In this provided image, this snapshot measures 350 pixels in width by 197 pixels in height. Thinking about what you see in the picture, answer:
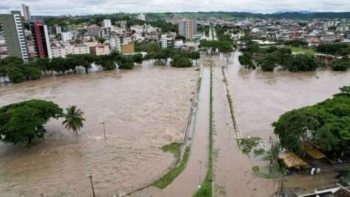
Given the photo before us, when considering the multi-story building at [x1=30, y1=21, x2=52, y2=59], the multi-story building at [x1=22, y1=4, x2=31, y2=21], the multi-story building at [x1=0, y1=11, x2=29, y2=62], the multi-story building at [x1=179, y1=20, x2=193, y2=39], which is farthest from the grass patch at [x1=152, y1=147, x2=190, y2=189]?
the multi-story building at [x1=22, y1=4, x2=31, y2=21]

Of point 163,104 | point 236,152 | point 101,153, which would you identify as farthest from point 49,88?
point 236,152

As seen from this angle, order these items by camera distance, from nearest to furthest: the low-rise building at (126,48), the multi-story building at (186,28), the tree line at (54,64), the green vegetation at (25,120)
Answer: the green vegetation at (25,120)
the tree line at (54,64)
the low-rise building at (126,48)
the multi-story building at (186,28)

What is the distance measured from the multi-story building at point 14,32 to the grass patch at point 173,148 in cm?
5001

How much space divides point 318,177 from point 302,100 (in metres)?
16.6

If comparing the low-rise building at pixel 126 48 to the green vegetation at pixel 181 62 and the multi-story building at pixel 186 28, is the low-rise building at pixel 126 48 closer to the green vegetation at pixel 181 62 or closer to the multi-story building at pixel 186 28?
→ the green vegetation at pixel 181 62

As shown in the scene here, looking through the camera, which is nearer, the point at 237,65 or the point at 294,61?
the point at 294,61

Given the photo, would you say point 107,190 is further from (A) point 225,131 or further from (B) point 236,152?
(A) point 225,131

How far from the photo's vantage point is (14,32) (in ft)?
181

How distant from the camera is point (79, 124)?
20422mm

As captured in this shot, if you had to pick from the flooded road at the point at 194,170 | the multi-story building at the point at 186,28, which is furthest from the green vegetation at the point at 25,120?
the multi-story building at the point at 186,28

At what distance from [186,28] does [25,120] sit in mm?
85578

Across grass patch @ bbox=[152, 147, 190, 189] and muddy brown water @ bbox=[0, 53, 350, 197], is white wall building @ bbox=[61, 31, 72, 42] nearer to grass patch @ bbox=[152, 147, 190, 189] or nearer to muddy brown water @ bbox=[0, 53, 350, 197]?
muddy brown water @ bbox=[0, 53, 350, 197]

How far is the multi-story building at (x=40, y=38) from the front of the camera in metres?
54.8

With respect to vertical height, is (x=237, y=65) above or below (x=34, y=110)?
below
